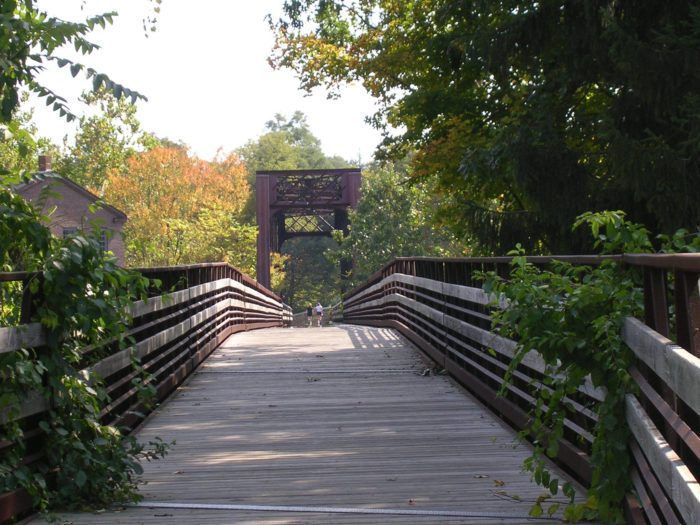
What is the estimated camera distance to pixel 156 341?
8242mm

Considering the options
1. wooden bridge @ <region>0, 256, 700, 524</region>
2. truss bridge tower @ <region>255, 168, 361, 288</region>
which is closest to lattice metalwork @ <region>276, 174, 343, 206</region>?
truss bridge tower @ <region>255, 168, 361, 288</region>

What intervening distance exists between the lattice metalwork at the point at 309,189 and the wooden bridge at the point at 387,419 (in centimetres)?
4487

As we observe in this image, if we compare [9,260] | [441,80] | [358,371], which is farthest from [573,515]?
[441,80]

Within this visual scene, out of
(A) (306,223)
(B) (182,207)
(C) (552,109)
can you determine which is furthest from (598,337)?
(A) (306,223)

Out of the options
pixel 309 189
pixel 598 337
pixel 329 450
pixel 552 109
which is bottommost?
pixel 329 450

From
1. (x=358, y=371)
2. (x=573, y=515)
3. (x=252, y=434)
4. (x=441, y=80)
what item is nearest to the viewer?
(x=573, y=515)

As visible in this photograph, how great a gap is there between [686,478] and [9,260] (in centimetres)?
335

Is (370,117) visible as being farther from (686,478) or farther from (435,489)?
(686,478)

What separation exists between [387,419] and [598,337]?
11.7ft

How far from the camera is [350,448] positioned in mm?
6605

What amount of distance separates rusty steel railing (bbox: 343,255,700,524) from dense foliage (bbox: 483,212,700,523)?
0.08 m

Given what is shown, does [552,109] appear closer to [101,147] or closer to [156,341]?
[156,341]

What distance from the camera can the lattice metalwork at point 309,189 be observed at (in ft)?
189

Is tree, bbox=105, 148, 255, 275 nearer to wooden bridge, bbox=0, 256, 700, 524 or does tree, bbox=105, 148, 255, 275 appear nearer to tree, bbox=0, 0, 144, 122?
wooden bridge, bbox=0, 256, 700, 524
